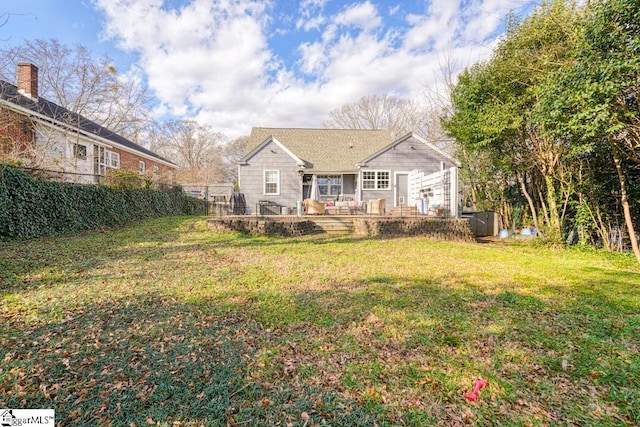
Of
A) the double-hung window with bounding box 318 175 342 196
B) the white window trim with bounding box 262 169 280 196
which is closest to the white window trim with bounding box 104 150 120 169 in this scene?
the white window trim with bounding box 262 169 280 196

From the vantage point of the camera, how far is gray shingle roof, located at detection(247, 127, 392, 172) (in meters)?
16.4

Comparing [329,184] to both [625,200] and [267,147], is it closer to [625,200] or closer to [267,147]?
[267,147]

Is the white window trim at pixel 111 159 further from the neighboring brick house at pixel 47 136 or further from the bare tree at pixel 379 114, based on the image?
the bare tree at pixel 379 114

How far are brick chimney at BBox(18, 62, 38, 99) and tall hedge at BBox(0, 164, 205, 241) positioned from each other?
799 cm

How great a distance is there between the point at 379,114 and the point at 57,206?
2795 centimetres

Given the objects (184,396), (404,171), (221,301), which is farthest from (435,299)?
(404,171)

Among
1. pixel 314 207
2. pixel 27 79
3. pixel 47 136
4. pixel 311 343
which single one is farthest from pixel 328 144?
pixel 311 343

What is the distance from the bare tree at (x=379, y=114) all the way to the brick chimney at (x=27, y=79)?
24258 mm

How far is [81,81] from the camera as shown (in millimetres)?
15016

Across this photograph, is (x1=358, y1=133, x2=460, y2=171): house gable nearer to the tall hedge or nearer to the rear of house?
the rear of house

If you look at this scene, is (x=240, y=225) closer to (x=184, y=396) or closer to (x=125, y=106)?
(x=184, y=396)

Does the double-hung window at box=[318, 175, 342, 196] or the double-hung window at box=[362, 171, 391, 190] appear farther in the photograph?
the double-hung window at box=[318, 175, 342, 196]

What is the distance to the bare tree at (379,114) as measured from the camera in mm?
28172

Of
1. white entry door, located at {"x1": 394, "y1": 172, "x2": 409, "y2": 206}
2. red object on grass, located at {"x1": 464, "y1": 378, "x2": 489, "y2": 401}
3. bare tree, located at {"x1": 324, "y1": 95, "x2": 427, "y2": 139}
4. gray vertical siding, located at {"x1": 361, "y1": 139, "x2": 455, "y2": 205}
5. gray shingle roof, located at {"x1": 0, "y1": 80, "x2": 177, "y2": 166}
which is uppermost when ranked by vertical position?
bare tree, located at {"x1": 324, "y1": 95, "x2": 427, "y2": 139}
